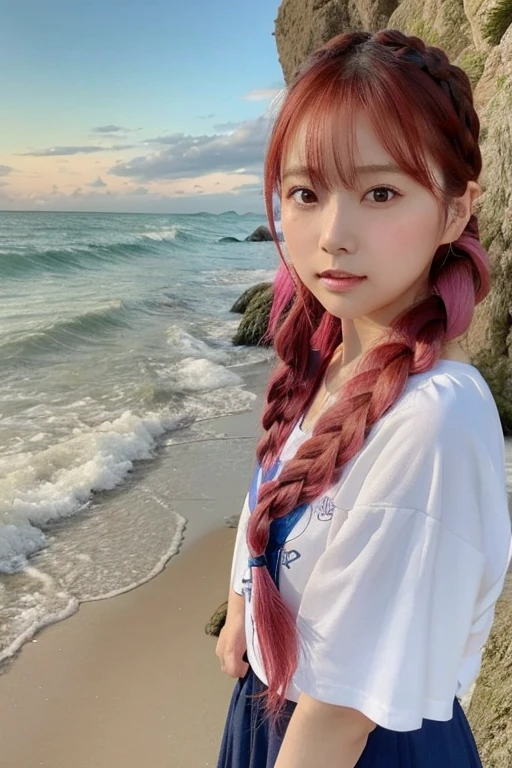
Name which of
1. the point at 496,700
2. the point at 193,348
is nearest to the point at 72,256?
the point at 193,348

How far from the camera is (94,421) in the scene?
773 centimetres

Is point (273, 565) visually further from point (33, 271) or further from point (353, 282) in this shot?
point (33, 271)

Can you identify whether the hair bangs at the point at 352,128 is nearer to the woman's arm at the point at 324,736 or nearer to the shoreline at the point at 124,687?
the woman's arm at the point at 324,736

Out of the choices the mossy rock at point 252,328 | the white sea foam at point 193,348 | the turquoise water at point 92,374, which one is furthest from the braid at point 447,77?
the mossy rock at point 252,328

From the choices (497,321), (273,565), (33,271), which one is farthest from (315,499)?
(33,271)

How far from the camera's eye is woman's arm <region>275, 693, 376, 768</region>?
1.02 metres

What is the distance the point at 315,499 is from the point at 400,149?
548 mm

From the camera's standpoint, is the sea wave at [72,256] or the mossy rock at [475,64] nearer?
the mossy rock at [475,64]

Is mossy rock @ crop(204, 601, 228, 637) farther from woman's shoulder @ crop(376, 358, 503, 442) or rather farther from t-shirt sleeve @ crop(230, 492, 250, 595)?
woman's shoulder @ crop(376, 358, 503, 442)

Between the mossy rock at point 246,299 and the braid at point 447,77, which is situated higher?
the braid at point 447,77

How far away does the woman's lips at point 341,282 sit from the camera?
1.12 metres

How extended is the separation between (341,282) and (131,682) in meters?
3.11

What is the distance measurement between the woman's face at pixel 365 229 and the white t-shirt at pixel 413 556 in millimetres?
177

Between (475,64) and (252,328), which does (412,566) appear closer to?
(475,64)
